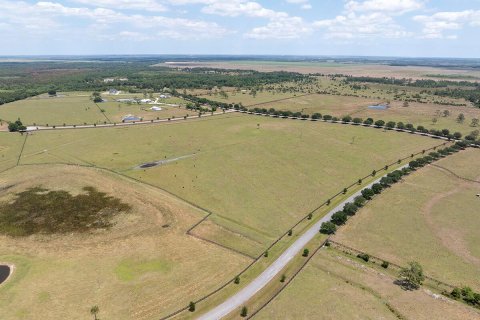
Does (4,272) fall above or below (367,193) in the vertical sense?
below

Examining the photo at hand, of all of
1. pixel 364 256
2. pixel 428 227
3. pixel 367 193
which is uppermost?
pixel 367 193

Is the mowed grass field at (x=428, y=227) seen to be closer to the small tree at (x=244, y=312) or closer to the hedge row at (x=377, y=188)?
the hedge row at (x=377, y=188)

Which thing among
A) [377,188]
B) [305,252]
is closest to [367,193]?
[377,188]

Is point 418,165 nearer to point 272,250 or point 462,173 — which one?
point 462,173

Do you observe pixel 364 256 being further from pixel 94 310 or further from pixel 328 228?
pixel 94 310

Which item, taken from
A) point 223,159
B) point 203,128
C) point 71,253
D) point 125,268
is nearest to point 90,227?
point 71,253

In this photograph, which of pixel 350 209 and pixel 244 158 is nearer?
pixel 350 209
